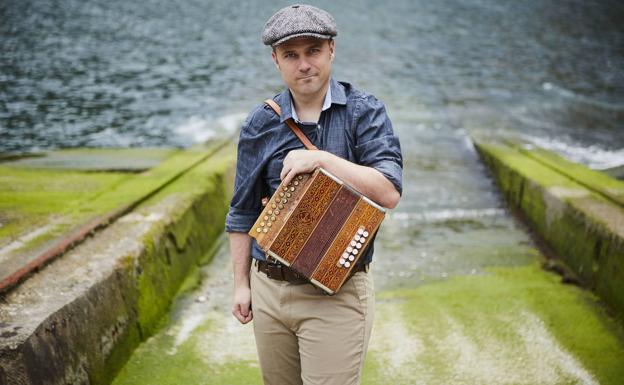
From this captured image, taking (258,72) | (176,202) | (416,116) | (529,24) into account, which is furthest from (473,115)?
(529,24)

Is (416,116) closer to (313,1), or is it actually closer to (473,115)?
(473,115)

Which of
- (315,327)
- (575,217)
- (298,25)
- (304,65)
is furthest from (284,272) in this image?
(575,217)

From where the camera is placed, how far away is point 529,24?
27141 millimetres

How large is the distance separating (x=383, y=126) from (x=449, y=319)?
2.50 meters

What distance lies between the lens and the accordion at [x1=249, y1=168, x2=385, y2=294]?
225cm

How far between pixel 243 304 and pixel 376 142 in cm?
89

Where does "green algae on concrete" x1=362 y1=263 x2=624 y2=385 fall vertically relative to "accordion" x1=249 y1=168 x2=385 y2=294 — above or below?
below

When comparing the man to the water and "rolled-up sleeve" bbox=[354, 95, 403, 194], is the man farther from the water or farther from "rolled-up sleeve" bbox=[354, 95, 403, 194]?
the water

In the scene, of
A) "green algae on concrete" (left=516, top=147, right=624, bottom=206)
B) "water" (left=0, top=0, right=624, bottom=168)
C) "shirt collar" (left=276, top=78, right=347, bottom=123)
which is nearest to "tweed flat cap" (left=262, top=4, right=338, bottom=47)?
"shirt collar" (left=276, top=78, right=347, bottom=123)

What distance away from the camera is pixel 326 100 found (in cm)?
239

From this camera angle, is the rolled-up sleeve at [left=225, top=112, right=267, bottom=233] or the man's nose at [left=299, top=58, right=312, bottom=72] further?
the rolled-up sleeve at [left=225, top=112, right=267, bottom=233]

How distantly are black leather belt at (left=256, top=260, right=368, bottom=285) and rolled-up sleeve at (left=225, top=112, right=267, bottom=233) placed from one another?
0.69 ft

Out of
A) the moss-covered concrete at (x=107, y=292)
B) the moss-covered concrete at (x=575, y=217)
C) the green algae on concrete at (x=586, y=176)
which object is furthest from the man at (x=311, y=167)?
the green algae on concrete at (x=586, y=176)

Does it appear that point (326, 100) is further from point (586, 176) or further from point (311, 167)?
point (586, 176)
